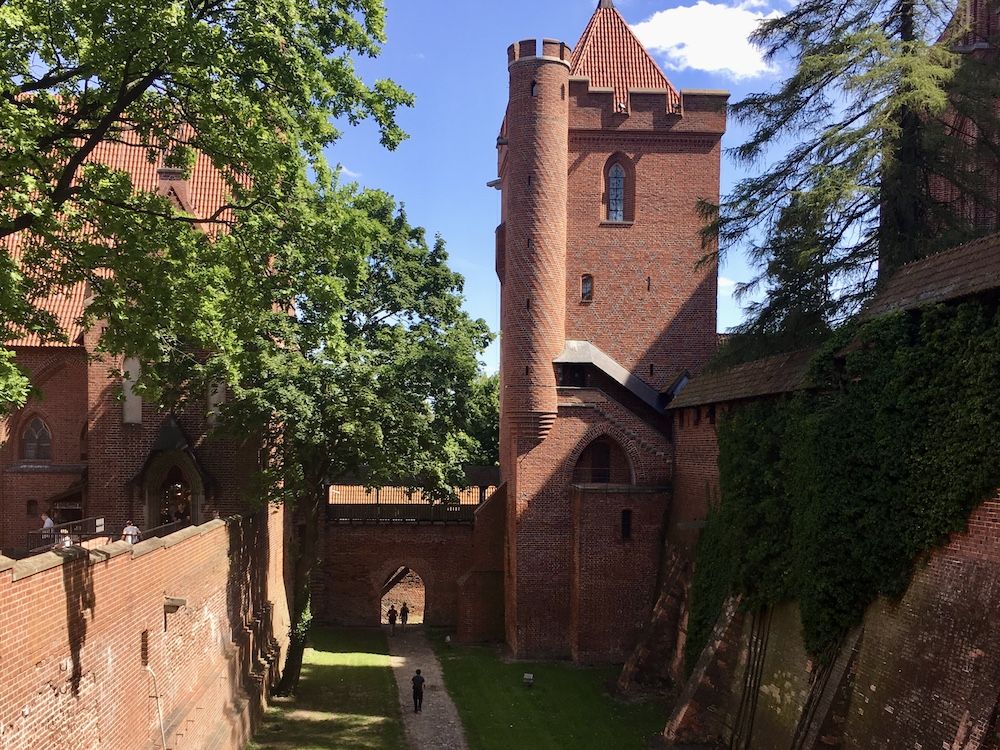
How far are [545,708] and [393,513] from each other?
10122mm

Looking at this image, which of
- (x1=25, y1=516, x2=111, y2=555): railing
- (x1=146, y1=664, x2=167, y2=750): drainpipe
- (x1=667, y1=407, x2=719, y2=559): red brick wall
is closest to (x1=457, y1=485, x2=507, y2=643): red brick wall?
(x1=667, y1=407, x2=719, y2=559): red brick wall

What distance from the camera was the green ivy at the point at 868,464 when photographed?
10.0m

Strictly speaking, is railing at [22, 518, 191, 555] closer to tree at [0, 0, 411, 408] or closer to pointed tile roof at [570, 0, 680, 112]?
tree at [0, 0, 411, 408]

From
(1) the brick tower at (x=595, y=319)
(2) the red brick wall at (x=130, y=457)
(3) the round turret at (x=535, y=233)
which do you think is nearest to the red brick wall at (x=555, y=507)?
(1) the brick tower at (x=595, y=319)

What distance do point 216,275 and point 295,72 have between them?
2.53 meters

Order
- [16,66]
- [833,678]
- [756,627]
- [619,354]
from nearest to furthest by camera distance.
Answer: [16,66], [833,678], [756,627], [619,354]

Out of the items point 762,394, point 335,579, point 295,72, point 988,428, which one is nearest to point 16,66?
point 295,72

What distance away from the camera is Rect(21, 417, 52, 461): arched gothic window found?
2262 centimetres

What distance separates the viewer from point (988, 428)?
31.3 ft

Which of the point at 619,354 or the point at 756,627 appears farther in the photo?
the point at 619,354

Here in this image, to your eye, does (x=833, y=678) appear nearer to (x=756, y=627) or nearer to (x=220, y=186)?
(x=756, y=627)

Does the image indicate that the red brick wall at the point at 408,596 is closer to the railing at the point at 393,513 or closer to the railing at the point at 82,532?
the railing at the point at 393,513

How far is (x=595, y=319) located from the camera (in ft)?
84.6

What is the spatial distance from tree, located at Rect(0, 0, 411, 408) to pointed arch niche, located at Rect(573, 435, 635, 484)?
46.0ft
